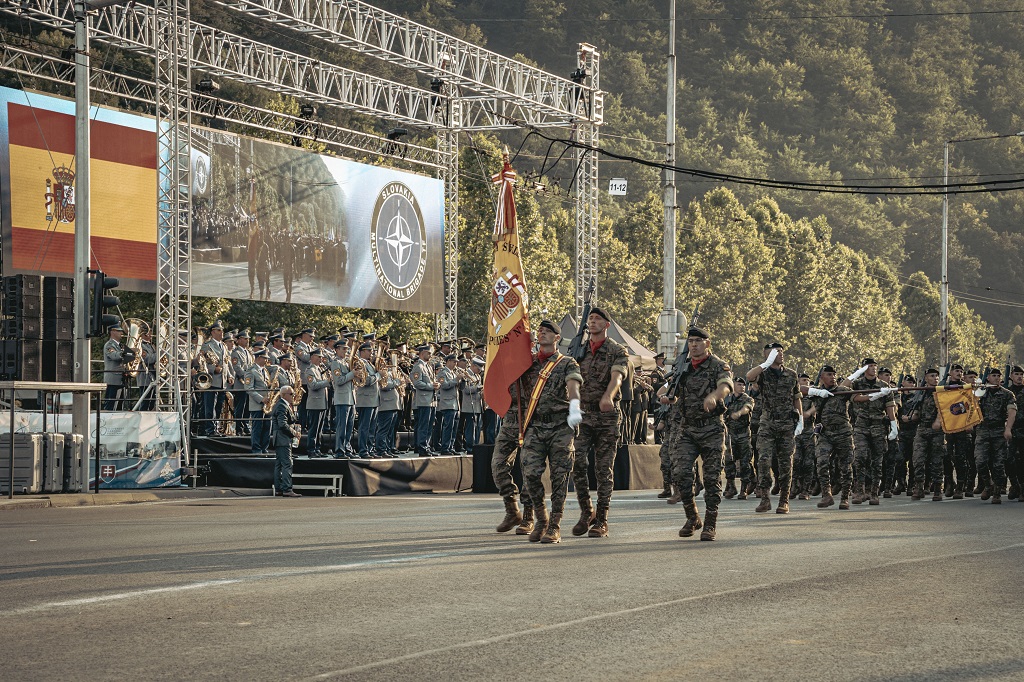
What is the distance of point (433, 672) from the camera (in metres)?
6.83

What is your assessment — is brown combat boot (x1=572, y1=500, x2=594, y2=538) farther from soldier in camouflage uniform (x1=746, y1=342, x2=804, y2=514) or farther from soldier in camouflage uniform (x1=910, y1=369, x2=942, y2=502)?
soldier in camouflage uniform (x1=910, y1=369, x2=942, y2=502)

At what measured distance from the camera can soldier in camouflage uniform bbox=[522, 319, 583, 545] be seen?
13.1m

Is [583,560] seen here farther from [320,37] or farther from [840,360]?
[840,360]

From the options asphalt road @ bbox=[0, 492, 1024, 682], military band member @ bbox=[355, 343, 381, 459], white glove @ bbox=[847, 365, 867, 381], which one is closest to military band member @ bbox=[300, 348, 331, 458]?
military band member @ bbox=[355, 343, 381, 459]

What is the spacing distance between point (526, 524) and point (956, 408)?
1165 centimetres

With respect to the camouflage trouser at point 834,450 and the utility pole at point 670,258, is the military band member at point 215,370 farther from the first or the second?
the camouflage trouser at point 834,450

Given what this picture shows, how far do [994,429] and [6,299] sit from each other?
50.5 ft

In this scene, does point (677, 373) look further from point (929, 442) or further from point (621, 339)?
point (621, 339)

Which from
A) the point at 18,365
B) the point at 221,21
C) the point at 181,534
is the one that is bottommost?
the point at 181,534

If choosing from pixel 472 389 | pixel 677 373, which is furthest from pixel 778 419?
pixel 472 389

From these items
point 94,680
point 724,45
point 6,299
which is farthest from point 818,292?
point 94,680

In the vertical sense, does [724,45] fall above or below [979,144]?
above

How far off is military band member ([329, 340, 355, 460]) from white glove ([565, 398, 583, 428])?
11.8 m

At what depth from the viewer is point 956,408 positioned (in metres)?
23.2
